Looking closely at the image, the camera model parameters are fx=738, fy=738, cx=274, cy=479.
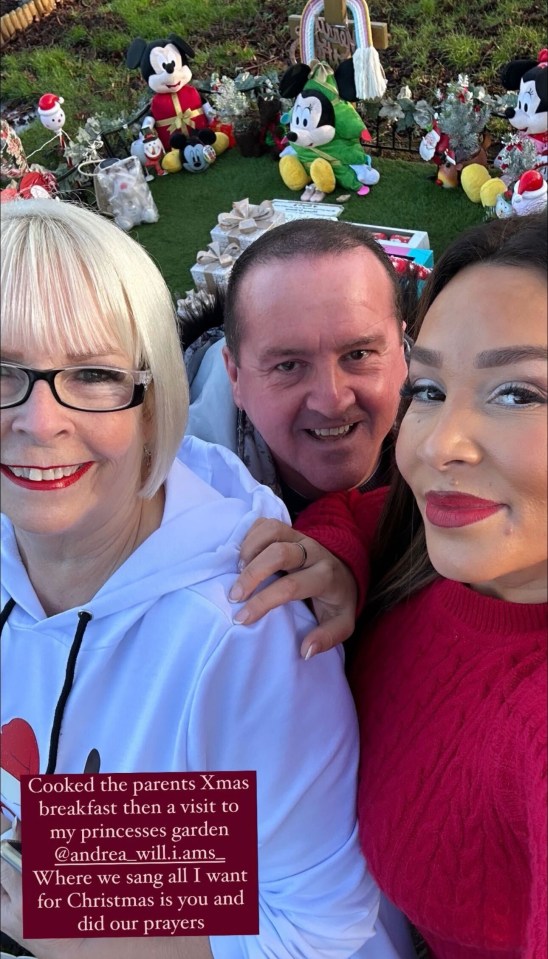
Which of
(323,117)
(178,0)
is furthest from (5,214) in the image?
(323,117)

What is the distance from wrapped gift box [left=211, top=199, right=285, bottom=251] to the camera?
2.48 metres

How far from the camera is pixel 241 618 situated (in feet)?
2.13

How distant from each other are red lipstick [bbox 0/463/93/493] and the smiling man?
633 mm

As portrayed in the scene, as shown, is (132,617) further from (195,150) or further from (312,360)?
(195,150)

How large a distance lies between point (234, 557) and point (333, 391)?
0.51 meters

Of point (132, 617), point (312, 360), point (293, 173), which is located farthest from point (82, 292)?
point (293, 173)

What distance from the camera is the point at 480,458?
1.64 feet

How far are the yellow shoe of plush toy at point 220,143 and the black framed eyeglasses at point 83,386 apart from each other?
11.6ft

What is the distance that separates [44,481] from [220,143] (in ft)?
12.0

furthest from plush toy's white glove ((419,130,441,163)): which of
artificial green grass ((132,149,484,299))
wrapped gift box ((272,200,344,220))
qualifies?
wrapped gift box ((272,200,344,220))

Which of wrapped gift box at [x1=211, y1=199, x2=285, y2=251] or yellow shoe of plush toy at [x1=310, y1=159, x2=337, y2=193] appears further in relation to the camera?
yellow shoe of plush toy at [x1=310, y1=159, x2=337, y2=193]

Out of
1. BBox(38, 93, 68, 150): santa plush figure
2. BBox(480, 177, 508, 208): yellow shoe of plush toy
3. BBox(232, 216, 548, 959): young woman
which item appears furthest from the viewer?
BBox(38, 93, 68, 150): santa plush figure

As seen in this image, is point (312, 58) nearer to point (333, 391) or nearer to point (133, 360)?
point (333, 391)

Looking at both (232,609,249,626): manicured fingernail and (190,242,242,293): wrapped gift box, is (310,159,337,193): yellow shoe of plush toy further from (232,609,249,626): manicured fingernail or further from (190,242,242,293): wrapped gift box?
(232,609,249,626): manicured fingernail
